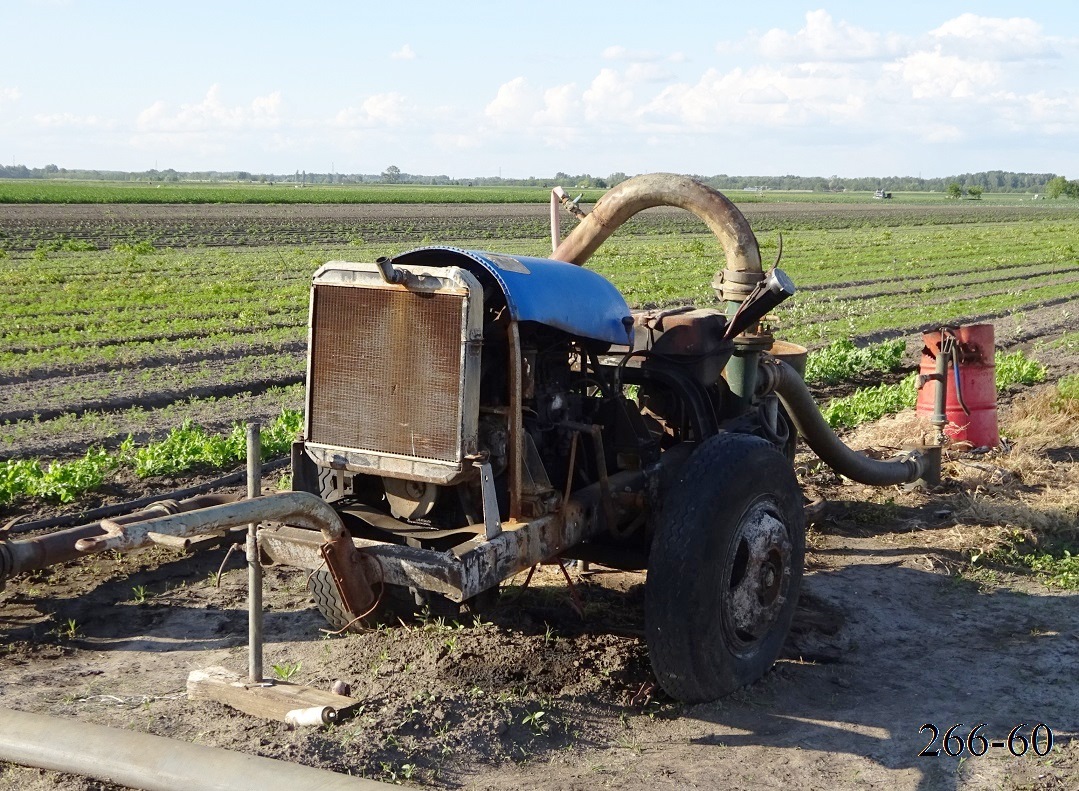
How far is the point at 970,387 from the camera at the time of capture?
8.50 meters

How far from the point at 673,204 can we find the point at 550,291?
1625mm

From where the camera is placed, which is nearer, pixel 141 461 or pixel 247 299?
pixel 141 461

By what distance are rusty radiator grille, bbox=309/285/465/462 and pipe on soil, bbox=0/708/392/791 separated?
1.33 metres

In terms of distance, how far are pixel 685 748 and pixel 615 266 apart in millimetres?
23184

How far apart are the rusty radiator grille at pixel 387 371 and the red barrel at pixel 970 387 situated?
202 inches

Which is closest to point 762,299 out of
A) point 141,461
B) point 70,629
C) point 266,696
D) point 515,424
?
point 515,424

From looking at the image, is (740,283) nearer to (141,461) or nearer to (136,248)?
(141,461)

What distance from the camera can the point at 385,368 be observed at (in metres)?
4.49

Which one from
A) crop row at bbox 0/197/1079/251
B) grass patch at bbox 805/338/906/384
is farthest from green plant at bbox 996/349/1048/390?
crop row at bbox 0/197/1079/251

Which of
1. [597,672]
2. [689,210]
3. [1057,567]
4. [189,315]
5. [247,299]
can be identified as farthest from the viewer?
[247,299]

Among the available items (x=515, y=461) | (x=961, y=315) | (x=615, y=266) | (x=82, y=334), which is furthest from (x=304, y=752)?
(x=615, y=266)

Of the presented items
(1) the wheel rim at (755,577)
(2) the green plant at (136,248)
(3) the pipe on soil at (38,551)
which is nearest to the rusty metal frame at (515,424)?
(1) the wheel rim at (755,577)

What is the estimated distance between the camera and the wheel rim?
4.83 meters

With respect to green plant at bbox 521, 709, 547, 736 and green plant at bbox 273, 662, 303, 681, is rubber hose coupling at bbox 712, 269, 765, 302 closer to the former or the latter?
green plant at bbox 521, 709, 547, 736
